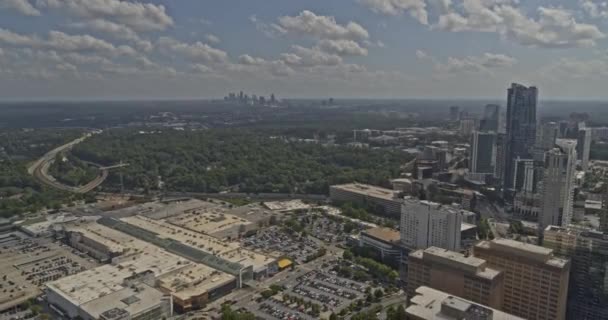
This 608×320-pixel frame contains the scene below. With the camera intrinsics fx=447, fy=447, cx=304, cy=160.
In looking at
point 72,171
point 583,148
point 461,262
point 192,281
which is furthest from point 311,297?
point 583,148

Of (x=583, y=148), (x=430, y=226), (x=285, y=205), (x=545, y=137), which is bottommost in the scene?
(x=285, y=205)

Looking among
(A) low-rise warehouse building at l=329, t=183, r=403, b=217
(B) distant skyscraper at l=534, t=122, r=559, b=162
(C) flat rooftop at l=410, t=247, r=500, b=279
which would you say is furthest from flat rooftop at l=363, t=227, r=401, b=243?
(B) distant skyscraper at l=534, t=122, r=559, b=162

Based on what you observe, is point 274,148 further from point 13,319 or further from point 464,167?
point 13,319

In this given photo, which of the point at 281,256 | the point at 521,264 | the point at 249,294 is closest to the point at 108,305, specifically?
the point at 249,294

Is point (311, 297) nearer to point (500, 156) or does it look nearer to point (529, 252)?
point (529, 252)

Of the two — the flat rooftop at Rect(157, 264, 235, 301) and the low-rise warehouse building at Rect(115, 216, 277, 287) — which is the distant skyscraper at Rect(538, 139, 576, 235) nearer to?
the low-rise warehouse building at Rect(115, 216, 277, 287)
